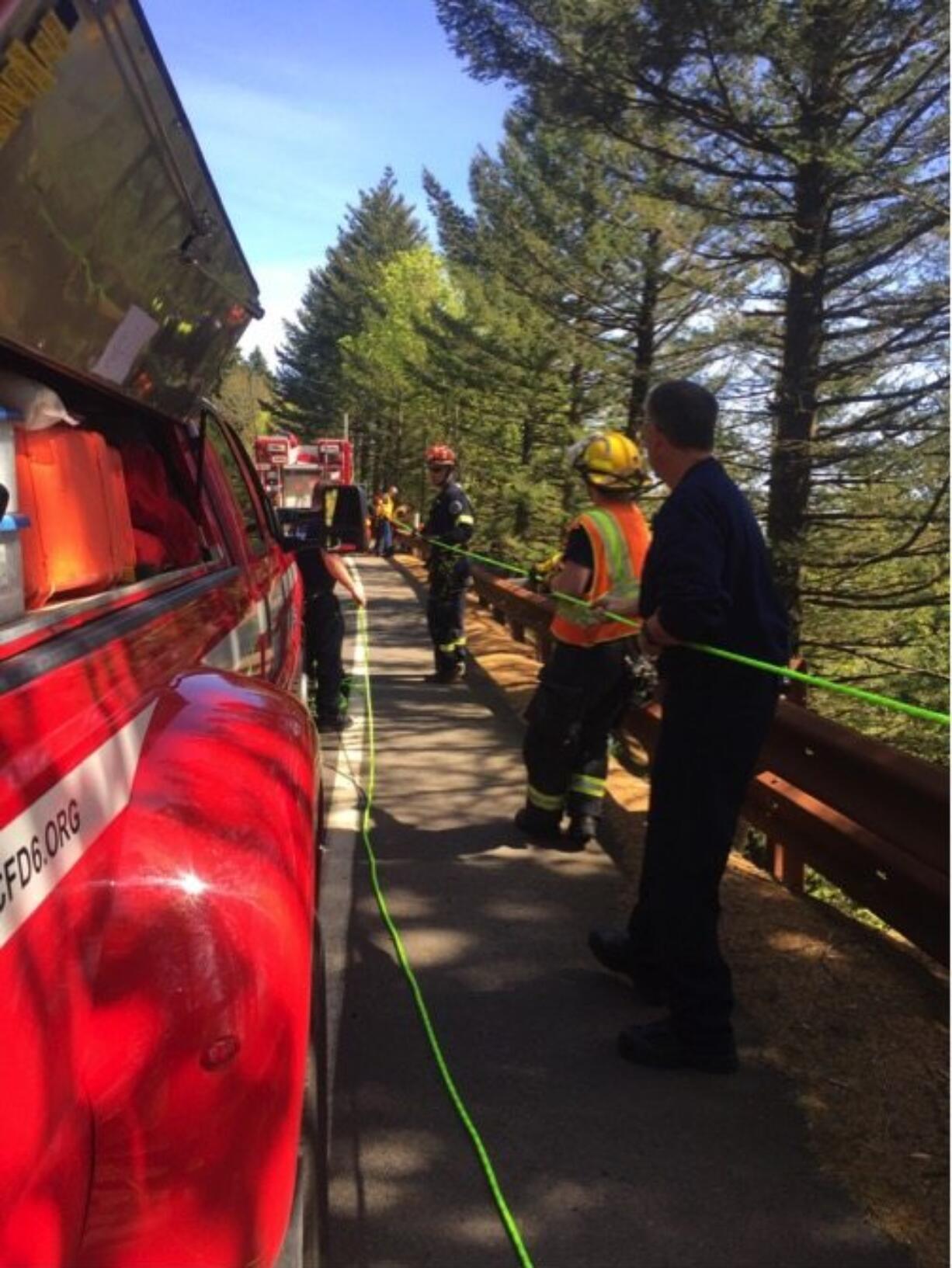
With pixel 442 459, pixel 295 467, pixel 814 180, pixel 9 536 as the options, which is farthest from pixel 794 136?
pixel 295 467

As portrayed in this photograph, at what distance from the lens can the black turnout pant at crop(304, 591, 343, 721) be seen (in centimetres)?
796

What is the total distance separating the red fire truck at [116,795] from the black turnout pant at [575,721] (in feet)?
8.98

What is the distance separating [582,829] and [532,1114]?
235 cm

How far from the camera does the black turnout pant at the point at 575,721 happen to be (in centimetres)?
510

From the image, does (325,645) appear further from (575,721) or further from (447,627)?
(575,721)

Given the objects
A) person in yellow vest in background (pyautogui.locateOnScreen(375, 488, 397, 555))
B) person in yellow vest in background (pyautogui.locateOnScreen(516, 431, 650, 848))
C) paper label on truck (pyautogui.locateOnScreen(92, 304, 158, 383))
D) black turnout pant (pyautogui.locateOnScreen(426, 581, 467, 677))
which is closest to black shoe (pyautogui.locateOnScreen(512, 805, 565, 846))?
→ person in yellow vest in background (pyautogui.locateOnScreen(516, 431, 650, 848))

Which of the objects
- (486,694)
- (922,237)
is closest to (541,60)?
(922,237)

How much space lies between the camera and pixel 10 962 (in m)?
1.08

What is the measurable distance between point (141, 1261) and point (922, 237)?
9.46 meters

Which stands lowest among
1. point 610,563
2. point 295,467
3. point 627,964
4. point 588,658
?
point 627,964

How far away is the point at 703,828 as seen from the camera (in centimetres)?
321

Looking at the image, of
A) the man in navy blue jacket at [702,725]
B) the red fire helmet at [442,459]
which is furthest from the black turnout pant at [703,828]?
the red fire helmet at [442,459]

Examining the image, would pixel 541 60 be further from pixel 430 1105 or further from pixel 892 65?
pixel 430 1105

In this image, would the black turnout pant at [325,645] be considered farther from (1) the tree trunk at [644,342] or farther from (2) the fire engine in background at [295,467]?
(2) the fire engine in background at [295,467]
